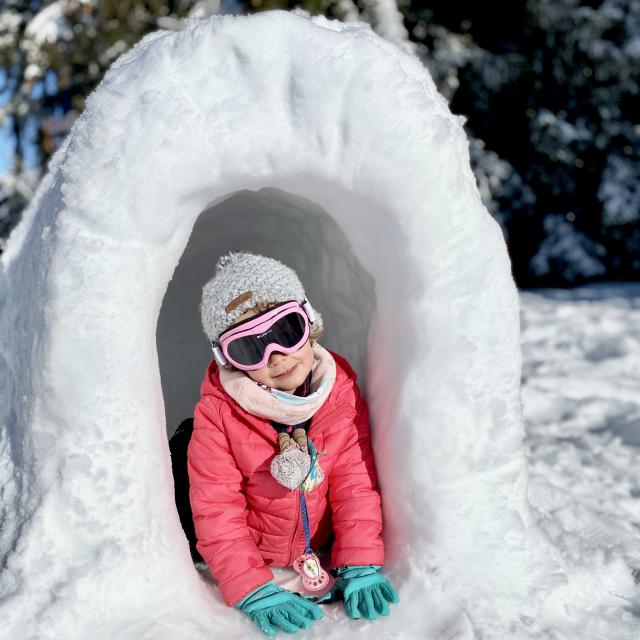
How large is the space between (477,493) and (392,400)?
0.32 meters

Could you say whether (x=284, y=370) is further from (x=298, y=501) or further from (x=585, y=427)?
(x=585, y=427)

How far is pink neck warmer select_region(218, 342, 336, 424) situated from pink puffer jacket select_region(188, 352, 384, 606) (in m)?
0.06

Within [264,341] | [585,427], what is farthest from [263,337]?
[585,427]

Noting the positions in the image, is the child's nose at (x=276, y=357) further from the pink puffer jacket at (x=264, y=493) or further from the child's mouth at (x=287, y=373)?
the pink puffer jacket at (x=264, y=493)

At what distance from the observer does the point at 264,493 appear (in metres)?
1.82

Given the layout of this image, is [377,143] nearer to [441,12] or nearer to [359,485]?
[359,485]

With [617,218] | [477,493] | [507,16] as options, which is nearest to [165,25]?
[507,16]

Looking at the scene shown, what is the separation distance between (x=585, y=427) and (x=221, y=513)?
2317mm

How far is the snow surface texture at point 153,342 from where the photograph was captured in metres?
1.56

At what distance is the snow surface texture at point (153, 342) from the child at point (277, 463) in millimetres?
70

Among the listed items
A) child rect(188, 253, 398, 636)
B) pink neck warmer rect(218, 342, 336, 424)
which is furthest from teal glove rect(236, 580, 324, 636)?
pink neck warmer rect(218, 342, 336, 424)

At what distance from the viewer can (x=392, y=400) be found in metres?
1.82

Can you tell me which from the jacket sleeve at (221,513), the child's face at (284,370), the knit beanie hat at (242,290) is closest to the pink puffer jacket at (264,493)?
the jacket sleeve at (221,513)

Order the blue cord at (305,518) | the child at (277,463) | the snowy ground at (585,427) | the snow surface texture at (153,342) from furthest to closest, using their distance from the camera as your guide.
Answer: the snowy ground at (585,427) < the blue cord at (305,518) < the child at (277,463) < the snow surface texture at (153,342)
